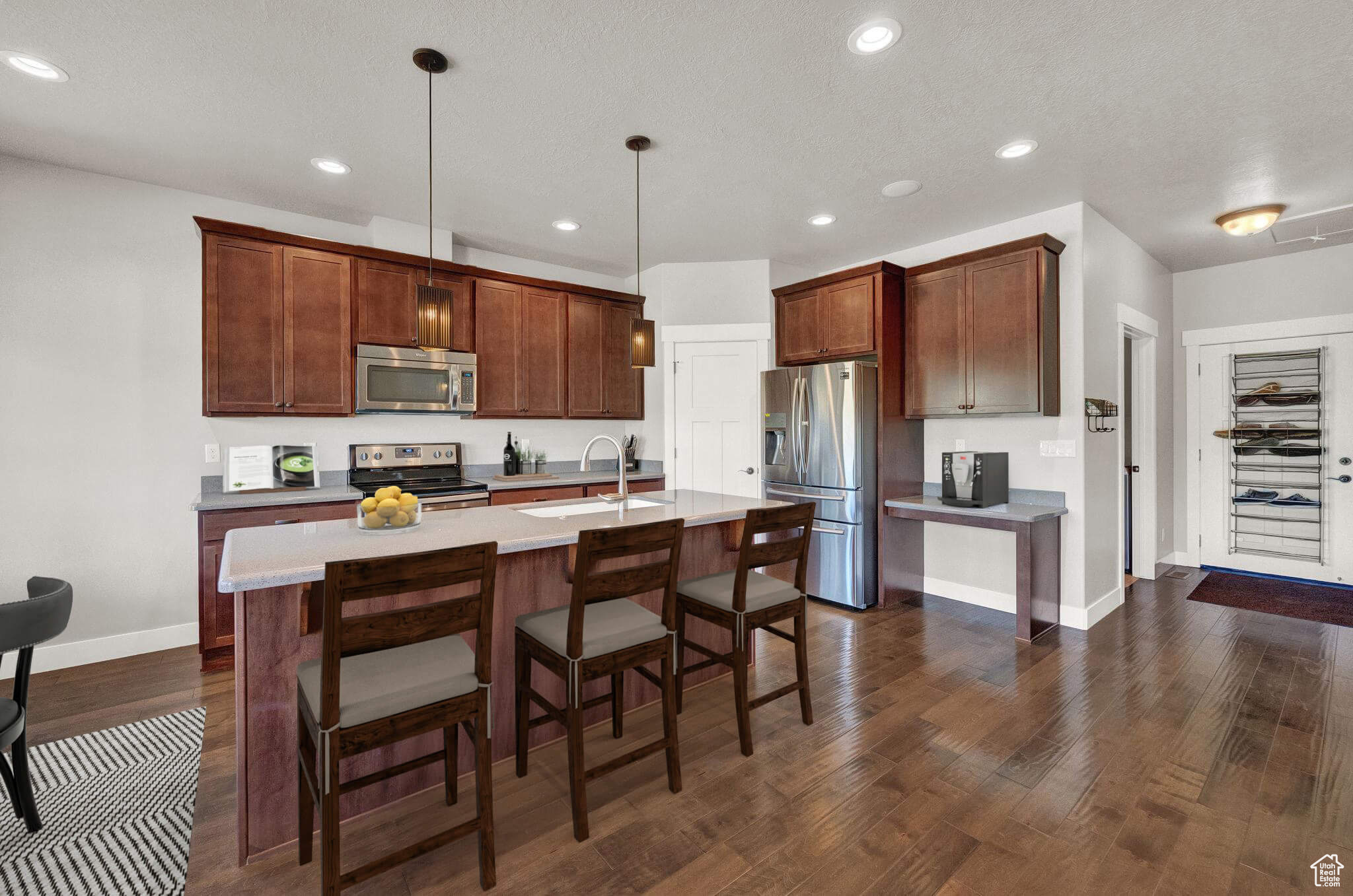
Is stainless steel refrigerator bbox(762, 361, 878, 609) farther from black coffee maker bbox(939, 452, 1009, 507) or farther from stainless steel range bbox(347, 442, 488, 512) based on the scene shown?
stainless steel range bbox(347, 442, 488, 512)

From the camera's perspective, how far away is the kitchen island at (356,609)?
175 centimetres

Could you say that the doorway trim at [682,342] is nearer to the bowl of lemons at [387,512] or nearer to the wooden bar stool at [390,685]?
the bowl of lemons at [387,512]

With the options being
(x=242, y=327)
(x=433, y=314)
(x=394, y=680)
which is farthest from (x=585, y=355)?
(x=394, y=680)

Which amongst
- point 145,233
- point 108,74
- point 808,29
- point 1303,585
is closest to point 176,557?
point 145,233

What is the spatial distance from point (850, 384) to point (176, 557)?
176 inches

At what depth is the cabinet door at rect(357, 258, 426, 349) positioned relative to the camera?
388 cm

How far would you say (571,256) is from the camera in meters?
4.98

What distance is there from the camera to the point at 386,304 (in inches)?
156

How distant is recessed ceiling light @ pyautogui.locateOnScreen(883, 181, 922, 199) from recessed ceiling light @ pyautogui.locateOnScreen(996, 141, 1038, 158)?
1.54 feet

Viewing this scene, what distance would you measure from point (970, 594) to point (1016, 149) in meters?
3.00

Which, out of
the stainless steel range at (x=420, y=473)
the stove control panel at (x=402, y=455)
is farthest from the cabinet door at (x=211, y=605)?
the stove control panel at (x=402, y=455)

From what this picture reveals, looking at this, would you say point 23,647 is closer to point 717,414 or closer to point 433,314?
point 433,314

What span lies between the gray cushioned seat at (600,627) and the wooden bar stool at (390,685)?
0.95ft

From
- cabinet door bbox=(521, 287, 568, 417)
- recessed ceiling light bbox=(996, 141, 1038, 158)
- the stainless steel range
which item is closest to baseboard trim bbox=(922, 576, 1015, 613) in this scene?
recessed ceiling light bbox=(996, 141, 1038, 158)
